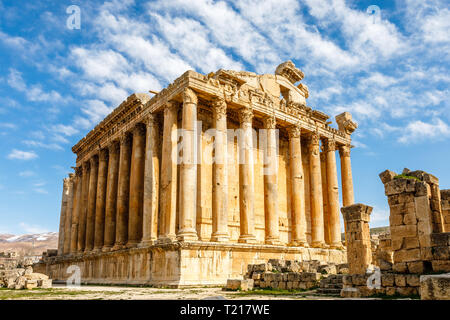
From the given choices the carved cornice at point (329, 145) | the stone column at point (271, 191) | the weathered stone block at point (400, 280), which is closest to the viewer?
the weathered stone block at point (400, 280)

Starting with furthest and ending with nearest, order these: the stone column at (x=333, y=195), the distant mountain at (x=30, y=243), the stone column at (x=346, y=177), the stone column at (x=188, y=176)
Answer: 1. the distant mountain at (x=30, y=243)
2. the stone column at (x=346, y=177)
3. the stone column at (x=333, y=195)
4. the stone column at (x=188, y=176)

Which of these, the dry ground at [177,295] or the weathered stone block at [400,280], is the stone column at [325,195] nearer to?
the dry ground at [177,295]

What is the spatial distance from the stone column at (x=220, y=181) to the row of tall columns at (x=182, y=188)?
0.16 feet

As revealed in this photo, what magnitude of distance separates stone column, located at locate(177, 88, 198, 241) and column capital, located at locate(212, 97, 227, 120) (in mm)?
1352

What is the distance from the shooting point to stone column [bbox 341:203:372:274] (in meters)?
12.1

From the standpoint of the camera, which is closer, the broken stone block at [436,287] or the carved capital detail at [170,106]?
the broken stone block at [436,287]

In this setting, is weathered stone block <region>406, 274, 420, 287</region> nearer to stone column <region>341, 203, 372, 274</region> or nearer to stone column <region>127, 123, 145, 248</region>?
stone column <region>341, 203, 372, 274</region>

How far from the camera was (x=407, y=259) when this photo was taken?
1062 centimetres

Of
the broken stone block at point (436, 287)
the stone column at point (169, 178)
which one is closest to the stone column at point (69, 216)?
the stone column at point (169, 178)

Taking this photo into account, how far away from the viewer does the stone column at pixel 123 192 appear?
2248cm

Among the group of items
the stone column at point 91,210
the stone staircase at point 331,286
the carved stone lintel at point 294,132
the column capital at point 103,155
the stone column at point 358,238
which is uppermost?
the carved stone lintel at point 294,132
